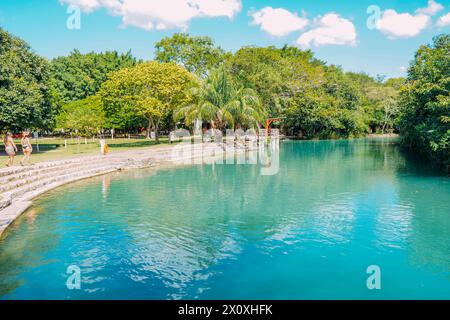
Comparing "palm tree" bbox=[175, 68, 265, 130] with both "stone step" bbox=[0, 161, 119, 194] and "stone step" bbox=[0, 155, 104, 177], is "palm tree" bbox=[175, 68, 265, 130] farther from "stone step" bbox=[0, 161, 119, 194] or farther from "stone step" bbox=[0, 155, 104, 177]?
"stone step" bbox=[0, 161, 119, 194]

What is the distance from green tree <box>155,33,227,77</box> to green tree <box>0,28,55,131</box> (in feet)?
98.1

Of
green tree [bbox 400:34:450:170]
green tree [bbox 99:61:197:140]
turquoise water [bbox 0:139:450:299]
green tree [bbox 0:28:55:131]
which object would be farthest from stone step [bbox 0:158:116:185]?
green tree [bbox 400:34:450:170]

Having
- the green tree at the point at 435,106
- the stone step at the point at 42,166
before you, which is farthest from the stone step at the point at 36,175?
the green tree at the point at 435,106

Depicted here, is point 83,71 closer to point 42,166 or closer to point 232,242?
point 42,166

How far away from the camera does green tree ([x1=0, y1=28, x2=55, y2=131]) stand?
2697 cm

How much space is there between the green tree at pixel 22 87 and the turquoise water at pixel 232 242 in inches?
493

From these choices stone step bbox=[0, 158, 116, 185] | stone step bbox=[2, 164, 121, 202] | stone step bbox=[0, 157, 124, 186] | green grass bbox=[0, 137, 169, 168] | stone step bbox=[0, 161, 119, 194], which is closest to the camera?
stone step bbox=[2, 164, 121, 202]

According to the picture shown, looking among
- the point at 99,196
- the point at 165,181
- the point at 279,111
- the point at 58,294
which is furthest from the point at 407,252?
the point at 279,111

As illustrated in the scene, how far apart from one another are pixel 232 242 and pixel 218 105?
30.6m

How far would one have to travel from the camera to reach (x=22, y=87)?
27.9 m

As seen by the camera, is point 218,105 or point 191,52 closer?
point 218,105

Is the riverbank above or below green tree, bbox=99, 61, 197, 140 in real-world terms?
below

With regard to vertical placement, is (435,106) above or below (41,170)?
above

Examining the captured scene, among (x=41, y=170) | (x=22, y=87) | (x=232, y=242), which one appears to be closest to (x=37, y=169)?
(x=41, y=170)
